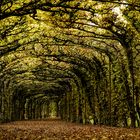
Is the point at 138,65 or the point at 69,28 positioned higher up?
the point at 69,28

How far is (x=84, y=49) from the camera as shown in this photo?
2977 cm

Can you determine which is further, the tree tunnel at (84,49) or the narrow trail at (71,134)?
the tree tunnel at (84,49)

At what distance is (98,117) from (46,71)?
987 cm

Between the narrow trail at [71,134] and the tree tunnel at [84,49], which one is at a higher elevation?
the tree tunnel at [84,49]

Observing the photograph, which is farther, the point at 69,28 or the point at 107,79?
the point at 107,79

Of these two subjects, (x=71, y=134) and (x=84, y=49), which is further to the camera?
(x=84, y=49)

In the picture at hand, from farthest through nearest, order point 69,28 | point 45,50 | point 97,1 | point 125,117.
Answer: point 45,50
point 125,117
point 69,28
point 97,1

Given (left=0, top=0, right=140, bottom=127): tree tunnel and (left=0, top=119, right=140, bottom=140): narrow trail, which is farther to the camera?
(left=0, top=0, right=140, bottom=127): tree tunnel

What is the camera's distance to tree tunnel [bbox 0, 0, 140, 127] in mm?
19859

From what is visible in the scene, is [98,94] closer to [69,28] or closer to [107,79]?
[107,79]

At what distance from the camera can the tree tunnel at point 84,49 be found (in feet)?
65.2

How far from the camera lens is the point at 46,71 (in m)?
40.9

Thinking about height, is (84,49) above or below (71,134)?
above

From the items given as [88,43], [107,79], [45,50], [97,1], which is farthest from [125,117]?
[97,1]
